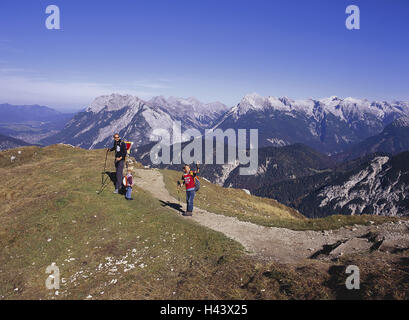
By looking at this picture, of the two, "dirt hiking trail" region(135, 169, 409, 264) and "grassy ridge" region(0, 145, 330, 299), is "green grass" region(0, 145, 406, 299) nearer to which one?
"grassy ridge" region(0, 145, 330, 299)

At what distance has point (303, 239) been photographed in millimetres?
20469

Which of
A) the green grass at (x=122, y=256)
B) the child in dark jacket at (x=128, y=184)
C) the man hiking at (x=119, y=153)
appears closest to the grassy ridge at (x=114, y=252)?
the green grass at (x=122, y=256)

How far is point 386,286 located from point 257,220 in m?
15.1

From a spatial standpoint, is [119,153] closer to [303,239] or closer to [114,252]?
[114,252]

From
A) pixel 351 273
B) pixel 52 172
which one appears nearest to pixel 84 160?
pixel 52 172

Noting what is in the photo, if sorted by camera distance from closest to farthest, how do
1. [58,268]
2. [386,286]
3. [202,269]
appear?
[386,286], [202,269], [58,268]

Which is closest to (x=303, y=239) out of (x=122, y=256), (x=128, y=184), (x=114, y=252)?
(x=122, y=256)

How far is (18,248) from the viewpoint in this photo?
62.5ft

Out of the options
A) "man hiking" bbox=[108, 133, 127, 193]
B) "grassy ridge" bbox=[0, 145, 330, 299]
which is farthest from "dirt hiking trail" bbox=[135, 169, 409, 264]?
"man hiking" bbox=[108, 133, 127, 193]

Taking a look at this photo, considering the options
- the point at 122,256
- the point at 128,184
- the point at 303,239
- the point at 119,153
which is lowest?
the point at 122,256

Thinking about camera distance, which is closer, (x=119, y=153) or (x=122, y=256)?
(x=122, y=256)

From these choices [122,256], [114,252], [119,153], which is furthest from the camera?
[119,153]

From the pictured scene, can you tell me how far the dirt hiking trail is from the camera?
1683 centimetres
